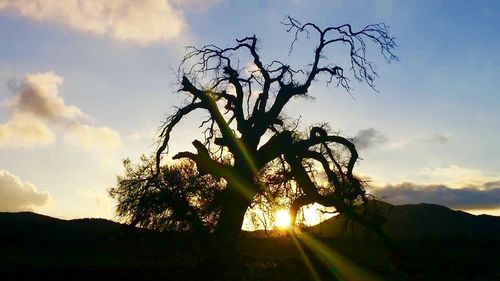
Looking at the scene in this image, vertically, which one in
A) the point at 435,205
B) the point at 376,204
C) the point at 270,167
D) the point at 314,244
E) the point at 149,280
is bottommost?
the point at 149,280

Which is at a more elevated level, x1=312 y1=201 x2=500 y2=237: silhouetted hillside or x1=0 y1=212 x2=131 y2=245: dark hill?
x1=312 y1=201 x2=500 y2=237: silhouetted hillside

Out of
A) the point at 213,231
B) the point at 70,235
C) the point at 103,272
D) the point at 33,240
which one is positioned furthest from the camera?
the point at 70,235

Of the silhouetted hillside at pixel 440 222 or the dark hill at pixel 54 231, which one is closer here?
the dark hill at pixel 54 231

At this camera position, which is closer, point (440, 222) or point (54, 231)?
point (54, 231)

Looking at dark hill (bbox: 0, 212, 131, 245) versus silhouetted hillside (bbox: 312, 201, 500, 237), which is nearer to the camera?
dark hill (bbox: 0, 212, 131, 245)

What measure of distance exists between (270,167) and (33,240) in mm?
43031

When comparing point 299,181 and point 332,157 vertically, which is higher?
point 332,157

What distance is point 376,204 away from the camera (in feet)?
81.1

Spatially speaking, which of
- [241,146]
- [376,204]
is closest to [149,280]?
[241,146]

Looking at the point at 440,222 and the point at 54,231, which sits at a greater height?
the point at 440,222

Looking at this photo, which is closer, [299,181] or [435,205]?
[299,181]

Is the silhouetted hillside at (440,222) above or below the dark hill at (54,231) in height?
above

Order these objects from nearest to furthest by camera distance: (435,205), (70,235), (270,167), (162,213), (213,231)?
1. (162,213)
2. (213,231)
3. (270,167)
4. (70,235)
5. (435,205)

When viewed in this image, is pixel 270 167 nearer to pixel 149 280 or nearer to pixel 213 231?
pixel 213 231
